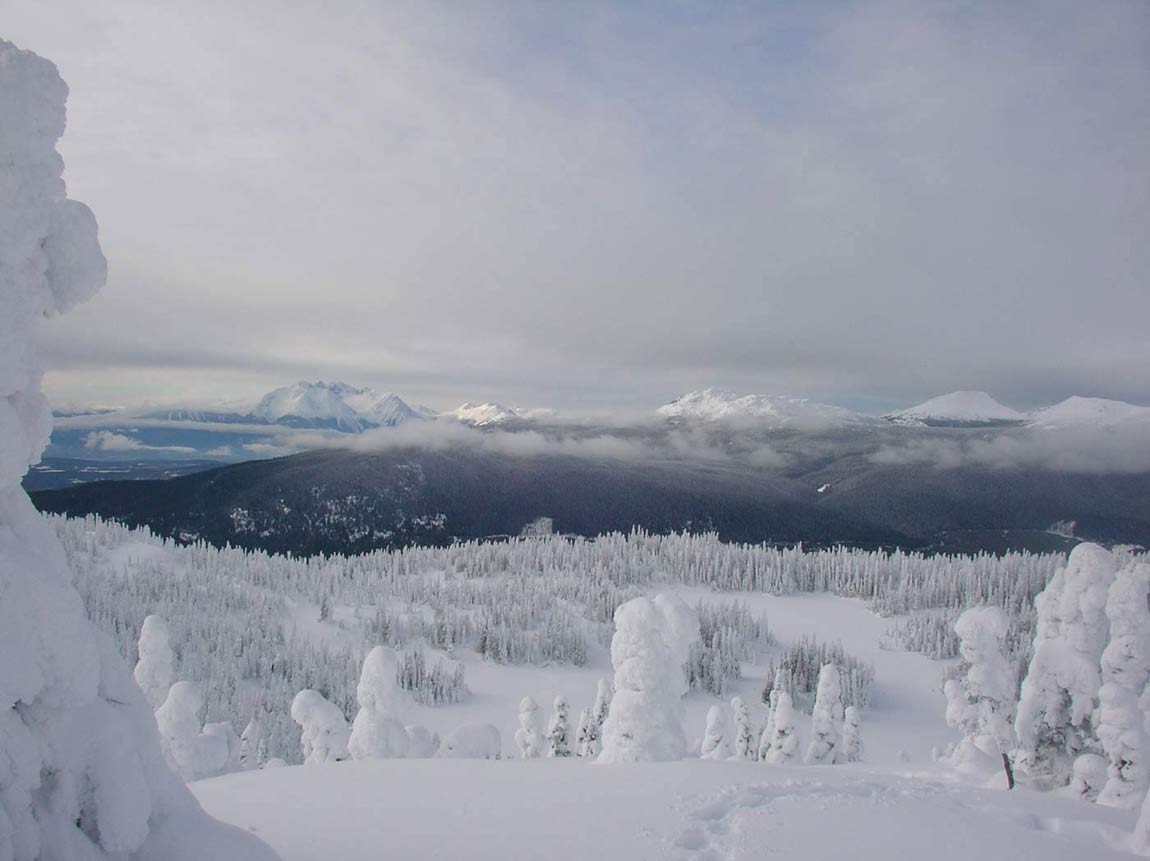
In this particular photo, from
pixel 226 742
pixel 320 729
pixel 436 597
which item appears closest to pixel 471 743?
pixel 320 729

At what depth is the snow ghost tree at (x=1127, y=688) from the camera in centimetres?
1641

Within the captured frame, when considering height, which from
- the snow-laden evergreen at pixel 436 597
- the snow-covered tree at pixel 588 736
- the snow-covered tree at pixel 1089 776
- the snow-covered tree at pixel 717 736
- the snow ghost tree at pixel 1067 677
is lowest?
the snow-laden evergreen at pixel 436 597

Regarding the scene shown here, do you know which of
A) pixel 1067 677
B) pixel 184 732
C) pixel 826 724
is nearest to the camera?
pixel 1067 677

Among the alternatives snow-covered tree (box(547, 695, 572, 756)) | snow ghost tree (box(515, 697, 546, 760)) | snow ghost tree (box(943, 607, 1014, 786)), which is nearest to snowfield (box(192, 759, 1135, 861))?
snow ghost tree (box(943, 607, 1014, 786))

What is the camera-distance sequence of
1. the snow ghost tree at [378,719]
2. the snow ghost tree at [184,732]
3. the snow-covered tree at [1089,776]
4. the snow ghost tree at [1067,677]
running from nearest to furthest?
the snow-covered tree at [1089,776]
the snow ghost tree at [1067,677]
the snow ghost tree at [378,719]
the snow ghost tree at [184,732]

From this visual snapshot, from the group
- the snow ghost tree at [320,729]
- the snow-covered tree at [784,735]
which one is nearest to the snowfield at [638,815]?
the snow ghost tree at [320,729]

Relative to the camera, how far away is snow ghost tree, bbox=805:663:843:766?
30266mm

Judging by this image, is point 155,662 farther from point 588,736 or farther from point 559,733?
point 588,736

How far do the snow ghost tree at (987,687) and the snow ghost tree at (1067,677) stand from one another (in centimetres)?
97

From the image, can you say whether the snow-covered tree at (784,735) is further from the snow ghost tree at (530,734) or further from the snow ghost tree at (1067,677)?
the snow ghost tree at (1067,677)

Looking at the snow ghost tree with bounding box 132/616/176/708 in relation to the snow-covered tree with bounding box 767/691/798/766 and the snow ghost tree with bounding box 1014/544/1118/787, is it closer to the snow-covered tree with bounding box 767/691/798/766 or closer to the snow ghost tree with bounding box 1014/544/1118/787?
the snow-covered tree with bounding box 767/691/798/766

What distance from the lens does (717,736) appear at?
3103cm

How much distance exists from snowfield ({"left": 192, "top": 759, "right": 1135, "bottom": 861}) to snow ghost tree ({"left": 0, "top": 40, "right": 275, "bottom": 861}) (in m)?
2.25

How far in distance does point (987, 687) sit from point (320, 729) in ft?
76.9
